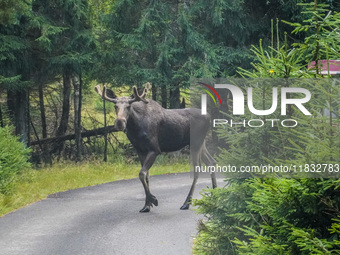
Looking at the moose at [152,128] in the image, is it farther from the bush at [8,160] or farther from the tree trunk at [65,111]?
the tree trunk at [65,111]

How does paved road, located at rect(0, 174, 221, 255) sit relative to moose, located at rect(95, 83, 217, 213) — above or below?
below

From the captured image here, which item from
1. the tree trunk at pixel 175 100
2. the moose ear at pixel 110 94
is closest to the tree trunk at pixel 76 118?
the tree trunk at pixel 175 100

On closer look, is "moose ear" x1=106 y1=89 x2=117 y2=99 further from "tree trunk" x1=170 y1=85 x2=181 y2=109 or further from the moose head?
"tree trunk" x1=170 y1=85 x2=181 y2=109

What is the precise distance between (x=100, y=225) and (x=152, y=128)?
3006 mm

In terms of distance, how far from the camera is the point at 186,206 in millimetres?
12234

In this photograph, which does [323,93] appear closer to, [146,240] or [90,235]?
[146,240]

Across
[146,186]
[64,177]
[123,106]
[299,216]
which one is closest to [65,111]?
[64,177]

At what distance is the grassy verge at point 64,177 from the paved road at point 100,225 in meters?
0.45

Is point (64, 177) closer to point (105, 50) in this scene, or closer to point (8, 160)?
point (8, 160)

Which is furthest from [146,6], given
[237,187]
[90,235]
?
[237,187]

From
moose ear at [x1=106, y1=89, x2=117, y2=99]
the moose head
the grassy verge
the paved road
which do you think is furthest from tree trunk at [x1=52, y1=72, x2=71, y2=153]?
the moose head

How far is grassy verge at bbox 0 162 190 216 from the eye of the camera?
13.3 meters

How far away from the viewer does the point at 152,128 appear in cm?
1278

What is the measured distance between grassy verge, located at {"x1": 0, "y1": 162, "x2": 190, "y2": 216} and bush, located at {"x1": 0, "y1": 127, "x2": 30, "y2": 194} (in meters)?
0.31
